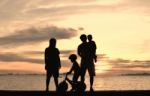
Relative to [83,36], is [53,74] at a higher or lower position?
lower

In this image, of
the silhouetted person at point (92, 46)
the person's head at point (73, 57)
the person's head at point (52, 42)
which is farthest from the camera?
the silhouetted person at point (92, 46)

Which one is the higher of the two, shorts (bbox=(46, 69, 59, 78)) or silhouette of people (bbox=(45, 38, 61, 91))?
silhouette of people (bbox=(45, 38, 61, 91))

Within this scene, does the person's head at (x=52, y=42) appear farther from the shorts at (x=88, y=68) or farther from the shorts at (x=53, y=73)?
the shorts at (x=88, y=68)

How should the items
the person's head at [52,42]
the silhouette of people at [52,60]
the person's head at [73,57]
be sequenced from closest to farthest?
the person's head at [73,57], the person's head at [52,42], the silhouette of people at [52,60]

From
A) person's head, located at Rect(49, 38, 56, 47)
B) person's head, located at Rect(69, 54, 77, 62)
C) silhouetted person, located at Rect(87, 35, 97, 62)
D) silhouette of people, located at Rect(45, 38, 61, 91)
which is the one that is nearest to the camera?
person's head, located at Rect(69, 54, 77, 62)

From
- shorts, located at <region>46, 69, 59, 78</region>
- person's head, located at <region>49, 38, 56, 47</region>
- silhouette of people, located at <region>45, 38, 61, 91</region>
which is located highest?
person's head, located at <region>49, 38, 56, 47</region>

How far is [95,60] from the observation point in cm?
2448

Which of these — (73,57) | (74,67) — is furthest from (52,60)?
(73,57)

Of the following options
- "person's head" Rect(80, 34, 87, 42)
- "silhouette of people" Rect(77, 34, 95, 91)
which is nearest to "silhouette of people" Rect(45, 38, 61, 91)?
"silhouette of people" Rect(77, 34, 95, 91)

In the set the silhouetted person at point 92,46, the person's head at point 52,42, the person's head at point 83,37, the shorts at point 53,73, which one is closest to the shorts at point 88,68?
the silhouetted person at point 92,46

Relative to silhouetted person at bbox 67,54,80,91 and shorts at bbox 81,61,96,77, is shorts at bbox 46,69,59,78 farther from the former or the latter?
shorts at bbox 81,61,96,77
